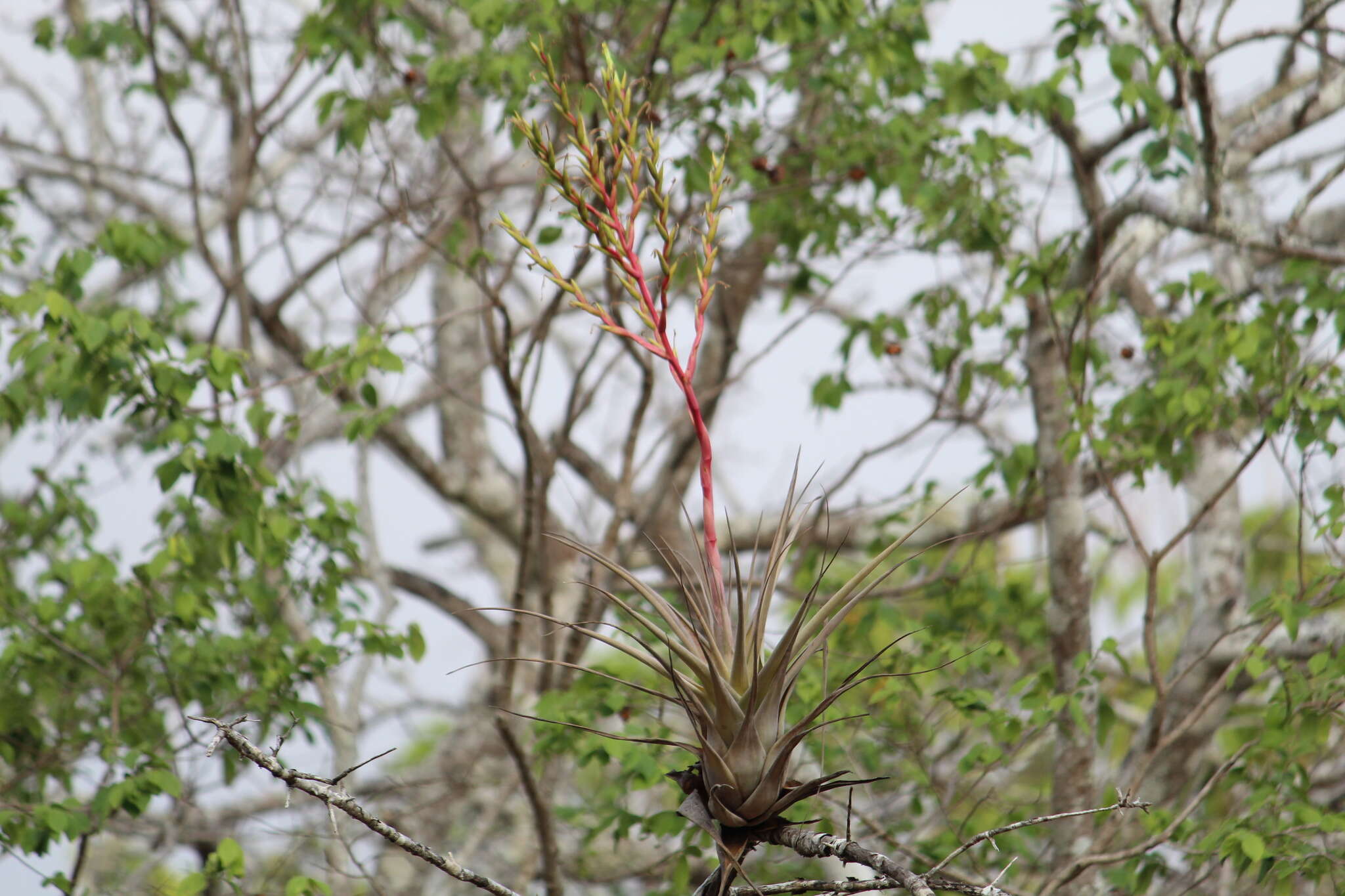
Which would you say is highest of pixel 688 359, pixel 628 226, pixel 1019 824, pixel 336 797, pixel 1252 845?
pixel 628 226

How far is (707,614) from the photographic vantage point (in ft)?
4.94

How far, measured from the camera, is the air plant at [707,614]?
1.35m

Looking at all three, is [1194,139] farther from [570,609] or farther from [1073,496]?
[570,609]

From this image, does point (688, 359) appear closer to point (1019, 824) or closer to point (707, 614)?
point (707, 614)

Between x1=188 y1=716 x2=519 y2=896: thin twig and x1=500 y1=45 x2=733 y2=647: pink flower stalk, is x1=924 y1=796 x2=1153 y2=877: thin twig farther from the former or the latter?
x1=188 y1=716 x2=519 y2=896: thin twig

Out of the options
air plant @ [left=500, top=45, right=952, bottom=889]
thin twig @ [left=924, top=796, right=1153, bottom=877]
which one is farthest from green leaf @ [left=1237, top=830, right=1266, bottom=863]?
air plant @ [left=500, top=45, right=952, bottom=889]

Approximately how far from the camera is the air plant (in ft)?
4.42

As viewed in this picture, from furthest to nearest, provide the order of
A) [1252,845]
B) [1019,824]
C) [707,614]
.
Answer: [1252,845]
[707,614]
[1019,824]

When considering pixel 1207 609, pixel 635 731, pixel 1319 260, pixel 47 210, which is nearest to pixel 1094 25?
pixel 1319 260

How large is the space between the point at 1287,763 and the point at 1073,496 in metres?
1.21

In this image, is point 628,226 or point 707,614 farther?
point 707,614

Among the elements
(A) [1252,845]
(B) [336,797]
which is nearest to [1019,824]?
(B) [336,797]

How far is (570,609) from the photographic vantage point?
6.30 meters

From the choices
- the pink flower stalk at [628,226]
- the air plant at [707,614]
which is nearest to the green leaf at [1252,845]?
the air plant at [707,614]
